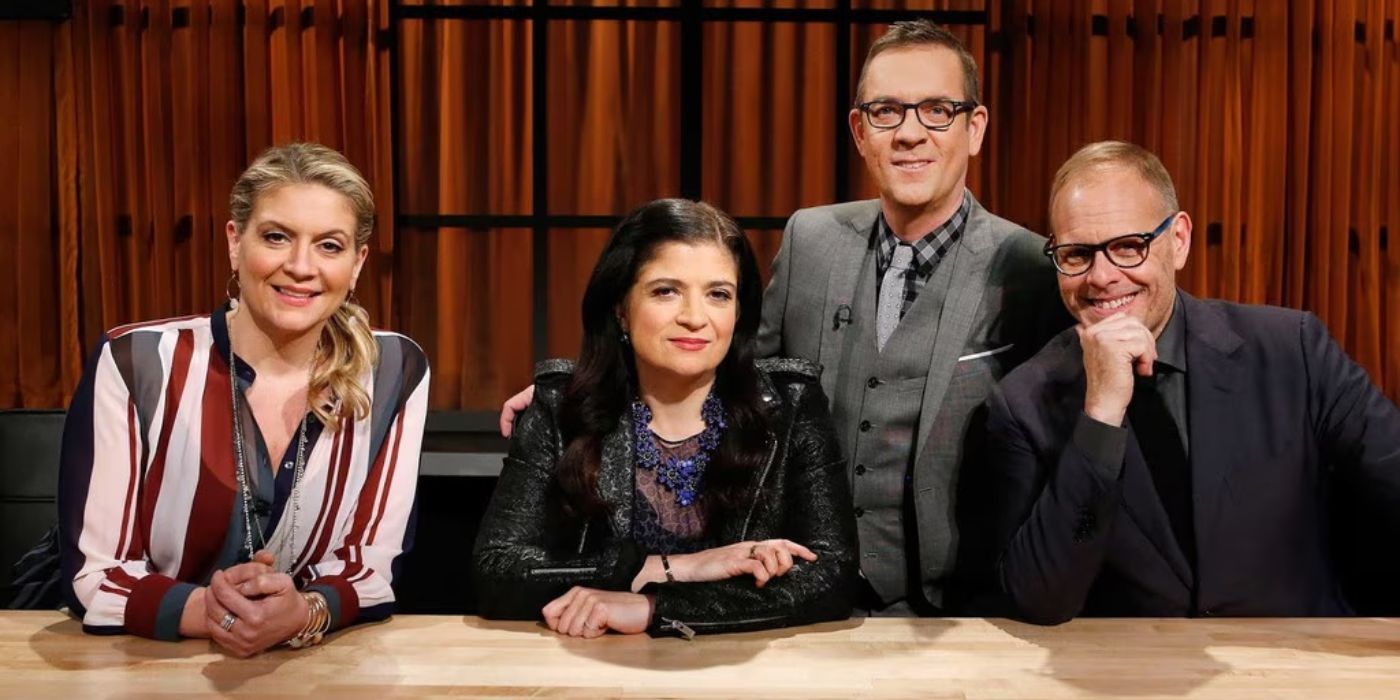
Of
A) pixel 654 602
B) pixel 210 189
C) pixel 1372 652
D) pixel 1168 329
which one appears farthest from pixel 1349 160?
pixel 210 189

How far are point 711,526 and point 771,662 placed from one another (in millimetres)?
441

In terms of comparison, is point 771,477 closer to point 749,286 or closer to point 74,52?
point 749,286

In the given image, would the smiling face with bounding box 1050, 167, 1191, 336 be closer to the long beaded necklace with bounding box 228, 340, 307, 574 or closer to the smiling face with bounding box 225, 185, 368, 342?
the smiling face with bounding box 225, 185, 368, 342

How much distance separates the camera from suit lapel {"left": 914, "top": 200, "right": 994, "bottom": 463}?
240 centimetres

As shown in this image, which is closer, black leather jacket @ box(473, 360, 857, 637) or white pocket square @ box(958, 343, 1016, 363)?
black leather jacket @ box(473, 360, 857, 637)

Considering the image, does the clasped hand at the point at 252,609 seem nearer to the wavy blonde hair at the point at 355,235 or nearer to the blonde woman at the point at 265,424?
the blonde woman at the point at 265,424

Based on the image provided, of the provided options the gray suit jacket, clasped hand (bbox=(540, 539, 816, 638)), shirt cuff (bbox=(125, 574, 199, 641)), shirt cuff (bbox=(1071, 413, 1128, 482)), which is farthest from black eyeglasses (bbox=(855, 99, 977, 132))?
shirt cuff (bbox=(125, 574, 199, 641))

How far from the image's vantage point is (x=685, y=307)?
2.08 m

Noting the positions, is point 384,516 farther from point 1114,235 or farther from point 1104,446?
point 1114,235

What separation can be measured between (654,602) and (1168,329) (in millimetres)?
1020

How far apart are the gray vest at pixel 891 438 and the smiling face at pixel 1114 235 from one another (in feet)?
1.24

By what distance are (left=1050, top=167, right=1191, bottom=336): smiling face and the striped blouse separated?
1.15 m

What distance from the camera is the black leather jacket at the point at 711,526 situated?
75.4 inches

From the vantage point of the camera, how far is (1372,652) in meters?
1.77
